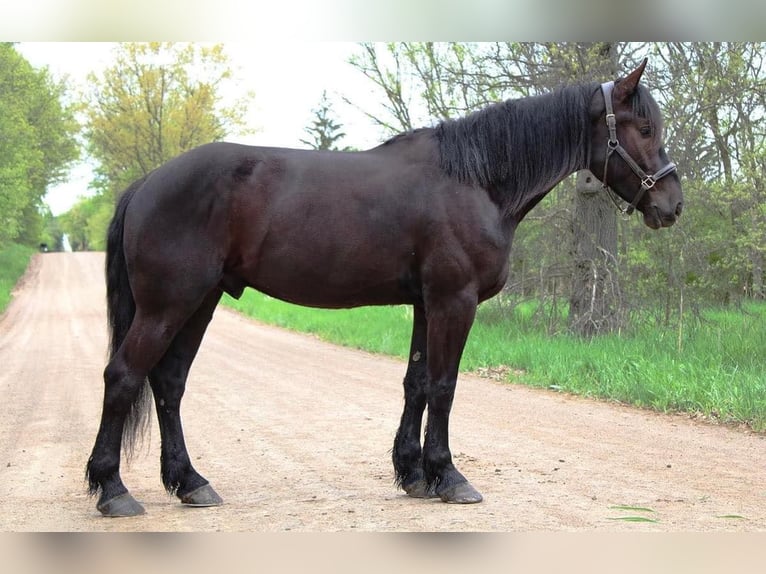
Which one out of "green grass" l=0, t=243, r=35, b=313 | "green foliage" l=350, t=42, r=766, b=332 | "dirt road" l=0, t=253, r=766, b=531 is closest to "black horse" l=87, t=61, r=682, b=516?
"dirt road" l=0, t=253, r=766, b=531

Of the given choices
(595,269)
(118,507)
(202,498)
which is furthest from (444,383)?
(595,269)

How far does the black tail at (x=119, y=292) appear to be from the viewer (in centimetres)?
500

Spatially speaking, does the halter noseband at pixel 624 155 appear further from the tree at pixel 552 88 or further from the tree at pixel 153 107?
the tree at pixel 153 107

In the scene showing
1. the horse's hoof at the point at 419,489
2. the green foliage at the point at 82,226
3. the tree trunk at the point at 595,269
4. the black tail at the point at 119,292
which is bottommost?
the horse's hoof at the point at 419,489

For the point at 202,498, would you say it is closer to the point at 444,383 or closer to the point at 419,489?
the point at 419,489

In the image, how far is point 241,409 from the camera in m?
8.77

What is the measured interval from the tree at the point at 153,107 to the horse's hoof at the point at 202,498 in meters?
21.2

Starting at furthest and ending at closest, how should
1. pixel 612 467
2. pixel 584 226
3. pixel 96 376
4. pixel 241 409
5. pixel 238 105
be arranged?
pixel 238 105
pixel 584 226
pixel 96 376
pixel 241 409
pixel 612 467

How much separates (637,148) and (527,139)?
68 centimetres

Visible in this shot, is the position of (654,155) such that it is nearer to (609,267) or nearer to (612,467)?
(612,467)

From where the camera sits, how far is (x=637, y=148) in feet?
16.9

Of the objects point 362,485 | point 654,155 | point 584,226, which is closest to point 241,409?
point 362,485

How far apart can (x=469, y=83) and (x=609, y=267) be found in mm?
3744

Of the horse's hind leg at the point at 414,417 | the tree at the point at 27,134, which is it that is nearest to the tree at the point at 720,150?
the horse's hind leg at the point at 414,417
